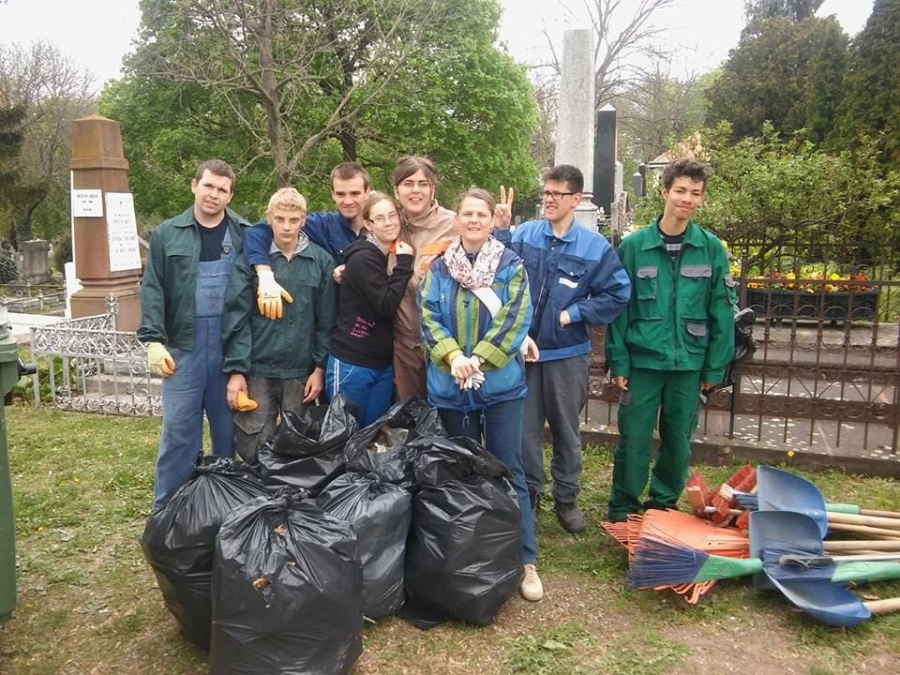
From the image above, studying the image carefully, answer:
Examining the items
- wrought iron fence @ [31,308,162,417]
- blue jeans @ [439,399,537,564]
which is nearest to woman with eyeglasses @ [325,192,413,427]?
blue jeans @ [439,399,537,564]

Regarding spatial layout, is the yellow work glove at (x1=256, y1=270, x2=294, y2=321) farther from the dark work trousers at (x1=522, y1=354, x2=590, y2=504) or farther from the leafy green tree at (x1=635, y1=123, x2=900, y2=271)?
the leafy green tree at (x1=635, y1=123, x2=900, y2=271)

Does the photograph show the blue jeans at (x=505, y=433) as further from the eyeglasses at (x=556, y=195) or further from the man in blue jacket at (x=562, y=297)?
the eyeglasses at (x=556, y=195)

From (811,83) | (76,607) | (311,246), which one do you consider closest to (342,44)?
(811,83)

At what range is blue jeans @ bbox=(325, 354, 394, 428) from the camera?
3223 mm

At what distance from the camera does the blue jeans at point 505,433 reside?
3008mm

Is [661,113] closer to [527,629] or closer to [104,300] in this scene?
[104,300]

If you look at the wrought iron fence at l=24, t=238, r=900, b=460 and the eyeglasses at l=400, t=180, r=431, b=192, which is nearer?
the eyeglasses at l=400, t=180, r=431, b=192

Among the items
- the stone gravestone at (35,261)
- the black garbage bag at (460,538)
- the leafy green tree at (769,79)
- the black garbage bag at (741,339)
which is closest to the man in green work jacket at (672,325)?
the black garbage bag at (741,339)

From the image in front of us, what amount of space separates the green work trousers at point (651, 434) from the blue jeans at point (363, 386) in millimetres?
1214

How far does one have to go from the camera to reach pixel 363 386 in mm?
→ 3244

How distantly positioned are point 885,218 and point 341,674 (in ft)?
39.0

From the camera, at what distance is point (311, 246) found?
3.30 meters

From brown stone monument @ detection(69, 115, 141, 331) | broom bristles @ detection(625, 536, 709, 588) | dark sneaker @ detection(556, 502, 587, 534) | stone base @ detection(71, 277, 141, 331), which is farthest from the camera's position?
stone base @ detection(71, 277, 141, 331)

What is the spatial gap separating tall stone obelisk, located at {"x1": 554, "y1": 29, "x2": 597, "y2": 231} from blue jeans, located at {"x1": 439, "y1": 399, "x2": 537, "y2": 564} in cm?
468
